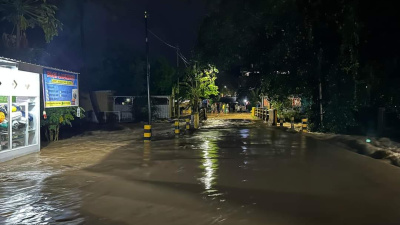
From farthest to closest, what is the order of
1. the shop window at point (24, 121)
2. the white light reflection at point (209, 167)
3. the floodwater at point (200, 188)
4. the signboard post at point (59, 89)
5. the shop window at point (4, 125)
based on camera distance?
the signboard post at point (59, 89), the shop window at point (24, 121), the shop window at point (4, 125), the white light reflection at point (209, 167), the floodwater at point (200, 188)

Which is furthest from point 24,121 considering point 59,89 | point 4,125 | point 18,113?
point 59,89

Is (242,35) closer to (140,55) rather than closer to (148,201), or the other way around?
(148,201)

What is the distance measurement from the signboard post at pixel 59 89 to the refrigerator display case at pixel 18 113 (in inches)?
25.6

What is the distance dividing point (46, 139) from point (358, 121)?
18520 mm

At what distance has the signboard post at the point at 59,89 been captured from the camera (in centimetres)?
1518

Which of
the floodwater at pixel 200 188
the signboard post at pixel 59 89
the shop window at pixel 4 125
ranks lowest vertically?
the floodwater at pixel 200 188

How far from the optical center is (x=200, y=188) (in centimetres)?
841

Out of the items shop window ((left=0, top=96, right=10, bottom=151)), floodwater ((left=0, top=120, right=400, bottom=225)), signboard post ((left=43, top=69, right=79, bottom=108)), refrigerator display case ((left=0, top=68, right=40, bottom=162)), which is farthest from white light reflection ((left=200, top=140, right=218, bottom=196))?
shop window ((left=0, top=96, right=10, bottom=151))

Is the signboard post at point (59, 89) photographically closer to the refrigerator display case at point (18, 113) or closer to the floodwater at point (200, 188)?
the refrigerator display case at point (18, 113)

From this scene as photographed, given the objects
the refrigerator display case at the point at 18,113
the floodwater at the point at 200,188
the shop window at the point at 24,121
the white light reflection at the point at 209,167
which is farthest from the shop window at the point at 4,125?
the white light reflection at the point at 209,167

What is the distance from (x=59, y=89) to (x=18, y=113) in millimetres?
2834

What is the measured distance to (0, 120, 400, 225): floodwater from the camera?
6.48 metres

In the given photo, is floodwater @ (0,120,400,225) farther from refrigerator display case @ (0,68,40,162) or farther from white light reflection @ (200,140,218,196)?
refrigerator display case @ (0,68,40,162)

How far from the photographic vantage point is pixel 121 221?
6223 mm
